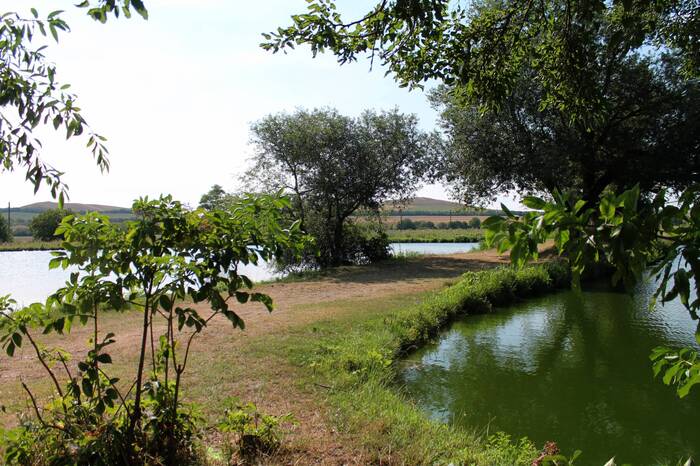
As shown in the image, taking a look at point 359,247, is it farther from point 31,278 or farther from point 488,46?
point 488,46

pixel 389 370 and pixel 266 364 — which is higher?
pixel 266 364

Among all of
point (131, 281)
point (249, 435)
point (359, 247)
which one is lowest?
point (249, 435)

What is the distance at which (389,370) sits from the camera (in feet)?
22.2

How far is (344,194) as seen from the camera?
2170 cm

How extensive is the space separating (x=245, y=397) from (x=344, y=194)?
16.7 m

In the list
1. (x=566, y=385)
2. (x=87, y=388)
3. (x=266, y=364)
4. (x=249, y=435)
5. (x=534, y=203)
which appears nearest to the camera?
(x=534, y=203)

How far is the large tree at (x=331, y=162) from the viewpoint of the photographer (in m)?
21.0

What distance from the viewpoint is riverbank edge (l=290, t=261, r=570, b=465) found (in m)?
4.15

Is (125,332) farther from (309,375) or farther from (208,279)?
(208,279)

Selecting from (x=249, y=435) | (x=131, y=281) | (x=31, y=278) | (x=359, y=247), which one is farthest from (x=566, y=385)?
(x=31, y=278)

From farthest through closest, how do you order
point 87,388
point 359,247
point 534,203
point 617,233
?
point 359,247 < point 87,388 < point 534,203 < point 617,233

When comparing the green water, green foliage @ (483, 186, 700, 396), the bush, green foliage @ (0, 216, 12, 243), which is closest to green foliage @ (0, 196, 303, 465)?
green foliage @ (483, 186, 700, 396)

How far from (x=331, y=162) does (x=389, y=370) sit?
50.0 feet

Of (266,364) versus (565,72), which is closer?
(565,72)
